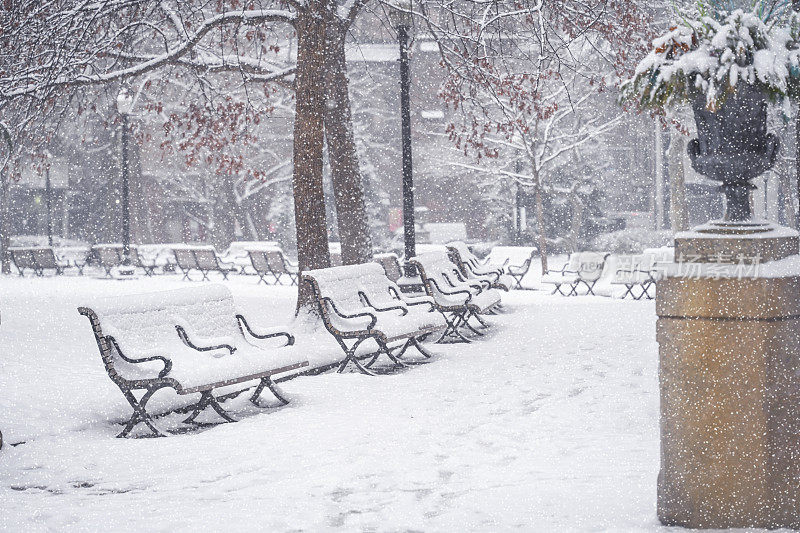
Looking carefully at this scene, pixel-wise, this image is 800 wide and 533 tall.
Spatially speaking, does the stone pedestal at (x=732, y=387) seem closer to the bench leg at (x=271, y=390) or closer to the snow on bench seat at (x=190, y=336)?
the snow on bench seat at (x=190, y=336)

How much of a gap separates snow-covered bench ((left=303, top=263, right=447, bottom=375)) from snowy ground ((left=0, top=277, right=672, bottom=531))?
0.45 meters

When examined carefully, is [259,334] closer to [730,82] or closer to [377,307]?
[377,307]

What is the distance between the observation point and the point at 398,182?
42.0 meters

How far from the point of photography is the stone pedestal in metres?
4.18

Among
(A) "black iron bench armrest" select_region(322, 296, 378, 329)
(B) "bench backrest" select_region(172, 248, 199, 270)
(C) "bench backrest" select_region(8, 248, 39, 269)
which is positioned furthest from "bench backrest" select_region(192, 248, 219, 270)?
(A) "black iron bench armrest" select_region(322, 296, 378, 329)

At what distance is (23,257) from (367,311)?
875 inches

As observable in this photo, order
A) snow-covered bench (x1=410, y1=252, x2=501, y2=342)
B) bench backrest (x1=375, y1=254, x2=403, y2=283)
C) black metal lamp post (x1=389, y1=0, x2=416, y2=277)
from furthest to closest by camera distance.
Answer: bench backrest (x1=375, y1=254, x2=403, y2=283), black metal lamp post (x1=389, y1=0, x2=416, y2=277), snow-covered bench (x1=410, y1=252, x2=501, y2=342)

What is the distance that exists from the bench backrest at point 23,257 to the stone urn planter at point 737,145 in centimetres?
2684

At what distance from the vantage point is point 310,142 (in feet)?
38.3

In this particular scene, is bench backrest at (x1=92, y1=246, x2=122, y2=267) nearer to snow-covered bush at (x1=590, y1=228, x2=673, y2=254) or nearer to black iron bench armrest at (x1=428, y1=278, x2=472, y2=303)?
snow-covered bush at (x1=590, y1=228, x2=673, y2=254)

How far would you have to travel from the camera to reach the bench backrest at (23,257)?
28344 millimetres

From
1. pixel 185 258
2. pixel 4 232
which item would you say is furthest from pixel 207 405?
pixel 4 232

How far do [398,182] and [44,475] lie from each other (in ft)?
120

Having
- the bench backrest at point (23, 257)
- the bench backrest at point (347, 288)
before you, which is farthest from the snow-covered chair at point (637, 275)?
the bench backrest at point (23, 257)
